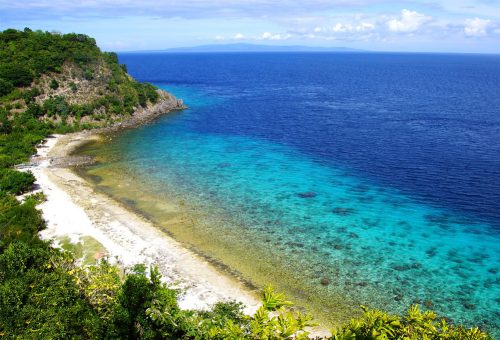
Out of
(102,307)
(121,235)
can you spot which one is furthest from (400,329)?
(121,235)

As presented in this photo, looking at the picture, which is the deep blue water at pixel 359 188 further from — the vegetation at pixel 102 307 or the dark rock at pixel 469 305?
the vegetation at pixel 102 307

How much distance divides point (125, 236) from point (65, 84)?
6419 cm

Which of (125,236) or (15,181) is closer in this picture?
(125,236)

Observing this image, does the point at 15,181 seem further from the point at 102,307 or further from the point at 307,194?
the point at 307,194

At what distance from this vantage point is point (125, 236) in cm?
4006

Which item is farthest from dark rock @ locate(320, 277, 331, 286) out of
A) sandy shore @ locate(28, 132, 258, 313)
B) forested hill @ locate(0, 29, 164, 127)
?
forested hill @ locate(0, 29, 164, 127)

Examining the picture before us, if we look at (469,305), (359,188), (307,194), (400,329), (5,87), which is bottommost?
(469,305)

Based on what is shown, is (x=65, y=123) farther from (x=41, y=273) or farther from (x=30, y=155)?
(x=41, y=273)

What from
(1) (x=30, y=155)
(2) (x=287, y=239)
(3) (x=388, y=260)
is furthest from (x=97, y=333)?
(1) (x=30, y=155)

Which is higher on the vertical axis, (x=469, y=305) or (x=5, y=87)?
(x=5, y=87)

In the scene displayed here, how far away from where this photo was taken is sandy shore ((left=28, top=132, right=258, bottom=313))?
31859 millimetres

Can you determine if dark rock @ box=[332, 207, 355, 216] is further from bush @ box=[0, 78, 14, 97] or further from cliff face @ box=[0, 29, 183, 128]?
bush @ box=[0, 78, 14, 97]

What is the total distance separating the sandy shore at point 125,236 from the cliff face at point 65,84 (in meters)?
28.6

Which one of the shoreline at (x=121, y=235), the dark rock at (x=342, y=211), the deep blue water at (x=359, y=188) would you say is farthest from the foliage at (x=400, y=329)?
the dark rock at (x=342, y=211)
